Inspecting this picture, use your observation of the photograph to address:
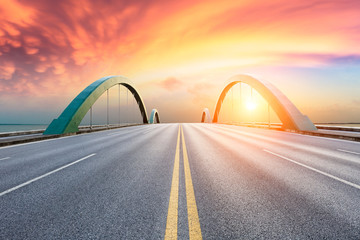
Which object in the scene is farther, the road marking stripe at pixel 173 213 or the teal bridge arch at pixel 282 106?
the teal bridge arch at pixel 282 106

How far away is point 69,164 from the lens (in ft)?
20.6

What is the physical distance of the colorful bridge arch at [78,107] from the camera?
17817mm

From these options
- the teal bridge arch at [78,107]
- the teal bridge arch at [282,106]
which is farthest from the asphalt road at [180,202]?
the teal bridge arch at [282,106]

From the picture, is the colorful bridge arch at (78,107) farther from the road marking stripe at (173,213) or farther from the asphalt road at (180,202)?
the road marking stripe at (173,213)

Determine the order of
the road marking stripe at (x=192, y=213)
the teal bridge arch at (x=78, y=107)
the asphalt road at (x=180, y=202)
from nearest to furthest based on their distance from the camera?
the road marking stripe at (x=192, y=213) → the asphalt road at (x=180, y=202) → the teal bridge arch at (x=78, y=107)

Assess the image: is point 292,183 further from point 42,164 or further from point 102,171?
point 42,164

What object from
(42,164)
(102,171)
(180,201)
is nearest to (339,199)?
(180,201)

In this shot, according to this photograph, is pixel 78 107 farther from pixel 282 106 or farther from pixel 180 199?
pixel 282 106

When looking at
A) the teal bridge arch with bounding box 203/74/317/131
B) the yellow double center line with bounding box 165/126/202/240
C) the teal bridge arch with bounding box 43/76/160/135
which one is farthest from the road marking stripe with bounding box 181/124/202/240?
the teal bridge arch with bounding box 203/74/317/131

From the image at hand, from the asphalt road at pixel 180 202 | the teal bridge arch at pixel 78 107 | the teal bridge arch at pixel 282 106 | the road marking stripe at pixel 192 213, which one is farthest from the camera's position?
the teal bridge arch at pixel 282 106

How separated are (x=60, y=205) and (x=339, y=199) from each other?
464 centimetres

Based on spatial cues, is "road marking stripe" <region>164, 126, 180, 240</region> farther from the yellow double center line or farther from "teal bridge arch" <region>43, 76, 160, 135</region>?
"teal bridge arch" <region>43, 76, 160, 135</region>

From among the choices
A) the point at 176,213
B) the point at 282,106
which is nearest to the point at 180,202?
the point at 176,213

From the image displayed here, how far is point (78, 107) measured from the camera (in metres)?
21.2
